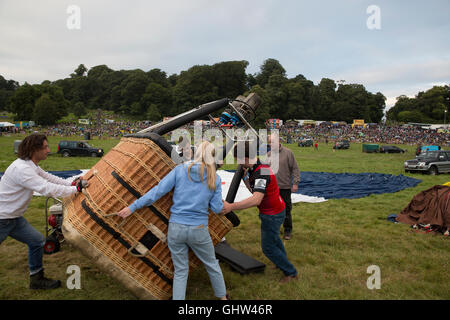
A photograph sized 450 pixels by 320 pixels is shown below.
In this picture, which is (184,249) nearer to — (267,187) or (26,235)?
(267,187)

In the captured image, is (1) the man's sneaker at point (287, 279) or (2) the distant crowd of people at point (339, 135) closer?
(1) the man's sneaker at point (287, 279)

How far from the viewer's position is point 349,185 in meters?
10.8

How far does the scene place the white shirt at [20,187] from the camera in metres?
3.06

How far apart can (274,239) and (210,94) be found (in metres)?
77.6

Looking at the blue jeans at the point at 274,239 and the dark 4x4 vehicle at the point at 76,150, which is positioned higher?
the dark 4x4 vehicle at the point at 76,150

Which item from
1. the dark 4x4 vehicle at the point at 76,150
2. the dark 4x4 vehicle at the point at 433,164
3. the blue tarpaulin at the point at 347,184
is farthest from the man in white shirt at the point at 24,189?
the dark 4x4 vehicle at the point at 76,150

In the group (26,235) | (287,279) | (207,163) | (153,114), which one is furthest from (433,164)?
(153,114)

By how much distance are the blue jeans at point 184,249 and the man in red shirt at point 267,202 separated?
82 centimetres

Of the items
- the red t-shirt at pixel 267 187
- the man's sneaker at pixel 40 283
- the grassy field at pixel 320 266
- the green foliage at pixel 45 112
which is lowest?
the grassy field at pixel 320 266

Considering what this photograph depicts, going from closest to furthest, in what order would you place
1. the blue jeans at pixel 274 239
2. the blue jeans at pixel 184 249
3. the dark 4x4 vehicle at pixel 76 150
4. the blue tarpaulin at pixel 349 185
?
the blue jeans at pixel 184 249, the blue jeans at pixel 274 239, the blue tarpaulin at pixel 349 185, the dark 4x4 vehicle at pixel 76 150

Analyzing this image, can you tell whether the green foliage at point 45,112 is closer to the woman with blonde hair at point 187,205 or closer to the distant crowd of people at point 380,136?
the distant crowd of people at point 380,136

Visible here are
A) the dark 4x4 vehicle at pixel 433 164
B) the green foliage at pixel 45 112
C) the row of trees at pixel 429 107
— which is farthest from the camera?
the row of trees at pixel 429 107

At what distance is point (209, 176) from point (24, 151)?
205 centimetres

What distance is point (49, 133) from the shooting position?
4759 cm
